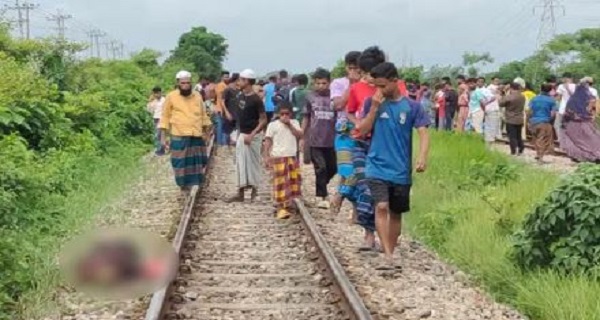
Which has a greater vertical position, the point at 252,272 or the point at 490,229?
the point at 490,229

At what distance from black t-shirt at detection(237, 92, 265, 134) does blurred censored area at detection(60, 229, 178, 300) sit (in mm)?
8786

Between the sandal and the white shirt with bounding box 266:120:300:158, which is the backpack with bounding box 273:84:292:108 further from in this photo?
the sandal

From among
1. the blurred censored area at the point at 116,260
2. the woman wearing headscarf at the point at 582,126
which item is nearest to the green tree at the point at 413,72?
the woman wearing headscarf at the point at 582,126

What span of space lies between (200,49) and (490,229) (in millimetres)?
64211

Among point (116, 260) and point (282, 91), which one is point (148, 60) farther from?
point (116, 260)

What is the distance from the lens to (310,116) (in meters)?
12.8

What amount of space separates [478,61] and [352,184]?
1667 inches

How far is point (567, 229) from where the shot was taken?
26.8 feet

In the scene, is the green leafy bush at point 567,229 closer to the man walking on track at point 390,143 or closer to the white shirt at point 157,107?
the man walking on track at point 390,143

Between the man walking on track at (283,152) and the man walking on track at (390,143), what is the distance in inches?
140

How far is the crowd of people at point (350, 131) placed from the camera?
8.55m

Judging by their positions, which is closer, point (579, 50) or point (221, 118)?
point (221, 118)

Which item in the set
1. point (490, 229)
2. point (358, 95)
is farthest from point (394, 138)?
point (490, 229)

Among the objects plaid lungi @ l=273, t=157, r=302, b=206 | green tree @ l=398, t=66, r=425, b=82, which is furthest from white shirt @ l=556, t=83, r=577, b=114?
green tree @ l=398, t=66, r=425, b=82
